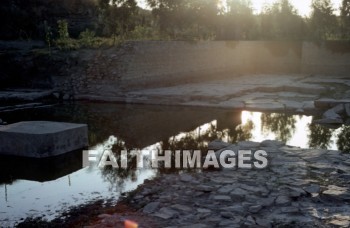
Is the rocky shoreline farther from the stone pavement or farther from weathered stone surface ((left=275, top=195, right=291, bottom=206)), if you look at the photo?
the stone pavement

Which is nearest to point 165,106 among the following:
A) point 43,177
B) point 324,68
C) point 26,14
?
point 43,177

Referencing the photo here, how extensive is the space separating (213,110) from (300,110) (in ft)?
8.85

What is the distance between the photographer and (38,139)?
25.8ft

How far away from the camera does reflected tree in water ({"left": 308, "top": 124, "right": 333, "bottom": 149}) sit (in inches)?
373

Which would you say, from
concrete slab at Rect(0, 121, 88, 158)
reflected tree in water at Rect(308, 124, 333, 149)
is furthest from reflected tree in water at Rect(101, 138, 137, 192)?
reflected tree in water at Rect(308, 124, 333, 149)

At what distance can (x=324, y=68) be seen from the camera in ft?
81.6

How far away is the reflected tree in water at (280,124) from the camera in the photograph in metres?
10.6

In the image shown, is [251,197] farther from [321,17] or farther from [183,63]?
[321,17]

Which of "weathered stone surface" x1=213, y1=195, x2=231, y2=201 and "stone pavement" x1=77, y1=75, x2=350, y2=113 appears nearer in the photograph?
"weathered stone surface" x1=213, y1=195, x2=231, y2=201

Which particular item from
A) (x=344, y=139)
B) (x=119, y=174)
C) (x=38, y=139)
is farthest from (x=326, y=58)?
(x=38, y=139)

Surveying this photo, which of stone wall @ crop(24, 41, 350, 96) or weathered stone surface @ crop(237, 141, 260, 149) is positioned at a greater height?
stone wall @ crop(24, 41, 350, 96)

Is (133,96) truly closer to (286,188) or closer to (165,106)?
(165,106)

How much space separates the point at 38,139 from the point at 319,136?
258 inches

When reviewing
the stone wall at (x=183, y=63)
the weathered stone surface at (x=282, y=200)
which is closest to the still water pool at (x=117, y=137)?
the stone wall at (x=183, y=63)
